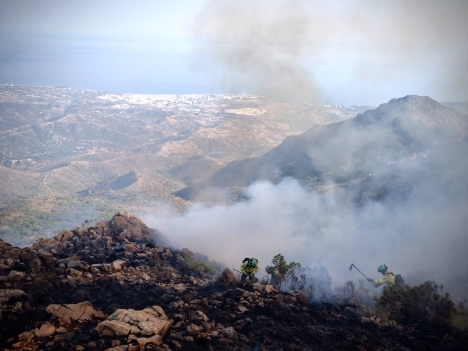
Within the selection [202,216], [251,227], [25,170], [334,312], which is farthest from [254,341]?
[25,170]

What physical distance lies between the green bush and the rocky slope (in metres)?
0.55

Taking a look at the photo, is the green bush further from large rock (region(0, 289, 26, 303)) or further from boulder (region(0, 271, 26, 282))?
boulder (region(0, 271, 26, 282))

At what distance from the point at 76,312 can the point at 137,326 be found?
188 centimetres

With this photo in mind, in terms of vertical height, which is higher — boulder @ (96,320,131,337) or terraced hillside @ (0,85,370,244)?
terraced hillside @ (0,85,370,244)

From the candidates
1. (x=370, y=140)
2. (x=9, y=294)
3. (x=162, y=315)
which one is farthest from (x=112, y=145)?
(x=162, y=315)

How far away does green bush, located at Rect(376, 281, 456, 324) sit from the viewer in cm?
1052

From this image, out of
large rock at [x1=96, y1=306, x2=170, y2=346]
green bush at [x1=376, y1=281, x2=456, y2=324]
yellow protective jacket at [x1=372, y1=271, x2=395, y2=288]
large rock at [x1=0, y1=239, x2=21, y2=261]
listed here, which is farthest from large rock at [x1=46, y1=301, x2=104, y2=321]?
yellow protective jacket at [x1=372, y1=271, x2=395, y2=288]

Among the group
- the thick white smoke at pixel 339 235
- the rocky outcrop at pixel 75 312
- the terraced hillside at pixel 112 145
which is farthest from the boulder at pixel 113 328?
the terraced hillside at pixel 112 145

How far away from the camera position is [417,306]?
10.9 meters

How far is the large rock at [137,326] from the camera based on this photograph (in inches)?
297

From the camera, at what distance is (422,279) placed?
1684cm

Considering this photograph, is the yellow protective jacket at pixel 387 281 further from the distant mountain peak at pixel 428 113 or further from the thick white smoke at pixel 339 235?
the distant mountain peak at pixel 428 113

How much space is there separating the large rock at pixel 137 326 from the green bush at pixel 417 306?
7.18 m

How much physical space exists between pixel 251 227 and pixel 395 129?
23315 mm
